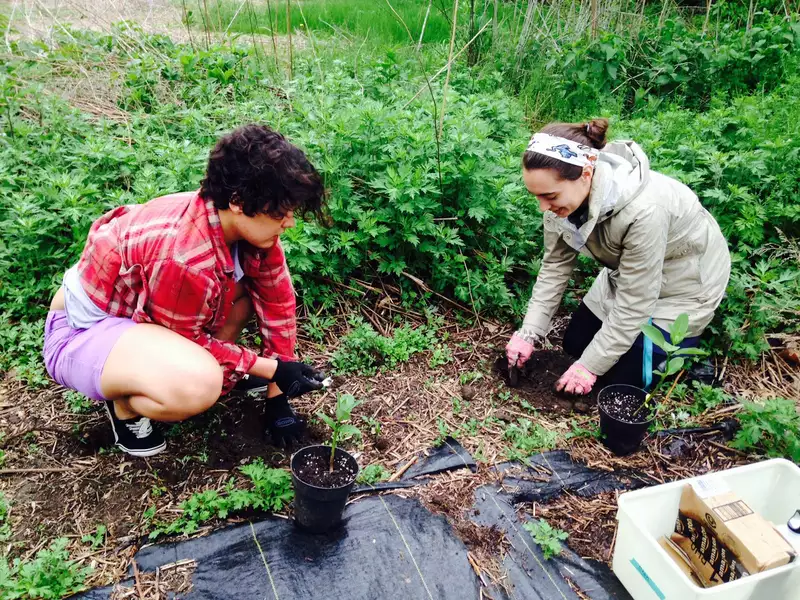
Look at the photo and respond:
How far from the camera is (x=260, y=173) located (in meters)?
2.05

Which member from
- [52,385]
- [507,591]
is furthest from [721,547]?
[52,385]

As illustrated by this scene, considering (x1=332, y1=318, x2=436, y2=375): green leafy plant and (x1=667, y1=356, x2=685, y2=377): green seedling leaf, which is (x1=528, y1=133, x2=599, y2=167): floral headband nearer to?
(x1=667, y1=356, x2=685, y2=377): green seedling leaf

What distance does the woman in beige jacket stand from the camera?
2607 mm

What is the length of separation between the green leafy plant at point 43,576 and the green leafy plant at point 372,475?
99 centimetres

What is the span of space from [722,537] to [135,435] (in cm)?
216

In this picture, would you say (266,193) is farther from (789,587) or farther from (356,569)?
(789,587)

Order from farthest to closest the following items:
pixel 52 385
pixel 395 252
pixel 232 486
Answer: pixel 395 252 < pixel 52 385 < pixel 232 486

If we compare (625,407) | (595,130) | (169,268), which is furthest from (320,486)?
(595,130)

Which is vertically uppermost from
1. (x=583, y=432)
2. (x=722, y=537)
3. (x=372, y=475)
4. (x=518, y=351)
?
(x=722, y=537)

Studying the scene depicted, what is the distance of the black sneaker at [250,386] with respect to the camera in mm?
2875

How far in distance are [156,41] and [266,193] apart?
388 cm

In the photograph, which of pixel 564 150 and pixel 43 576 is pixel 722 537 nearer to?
pixel 564 150

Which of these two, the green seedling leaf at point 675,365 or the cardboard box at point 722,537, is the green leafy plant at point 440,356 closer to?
the green seedling leaf at point 675,365

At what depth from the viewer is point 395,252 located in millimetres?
3568
